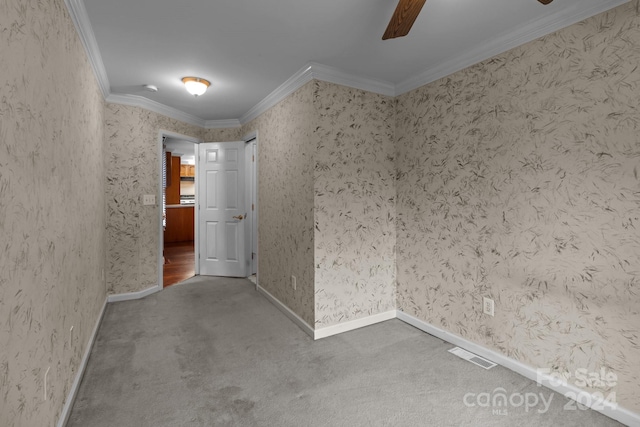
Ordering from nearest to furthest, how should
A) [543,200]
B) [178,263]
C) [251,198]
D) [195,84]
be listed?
[543,200], [195,84], [251,198], [178,263]

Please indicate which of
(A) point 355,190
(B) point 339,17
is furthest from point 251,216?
(B) point 339,17

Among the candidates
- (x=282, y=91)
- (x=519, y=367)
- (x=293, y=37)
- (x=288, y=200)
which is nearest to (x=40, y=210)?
(x=293, y=37)

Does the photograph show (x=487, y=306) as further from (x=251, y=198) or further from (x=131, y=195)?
(x=131, y=195)

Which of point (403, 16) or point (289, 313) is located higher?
point (403, 16)

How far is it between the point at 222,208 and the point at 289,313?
2185 mm

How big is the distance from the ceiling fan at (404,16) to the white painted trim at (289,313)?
7.40ft

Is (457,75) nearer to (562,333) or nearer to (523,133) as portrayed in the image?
(523,133)

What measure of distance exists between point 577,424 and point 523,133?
66.7 inches

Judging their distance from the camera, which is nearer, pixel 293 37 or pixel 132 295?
pixel 293 37

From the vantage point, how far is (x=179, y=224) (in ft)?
25.1

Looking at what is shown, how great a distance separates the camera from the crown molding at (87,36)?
6.04 feet

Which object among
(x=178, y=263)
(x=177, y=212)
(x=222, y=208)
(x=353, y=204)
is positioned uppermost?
(x=353, y=204)

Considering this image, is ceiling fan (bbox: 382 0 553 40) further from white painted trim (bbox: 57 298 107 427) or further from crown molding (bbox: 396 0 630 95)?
white painted trim (bbox: 57 298 107 427)

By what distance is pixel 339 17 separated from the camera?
1972 mm
